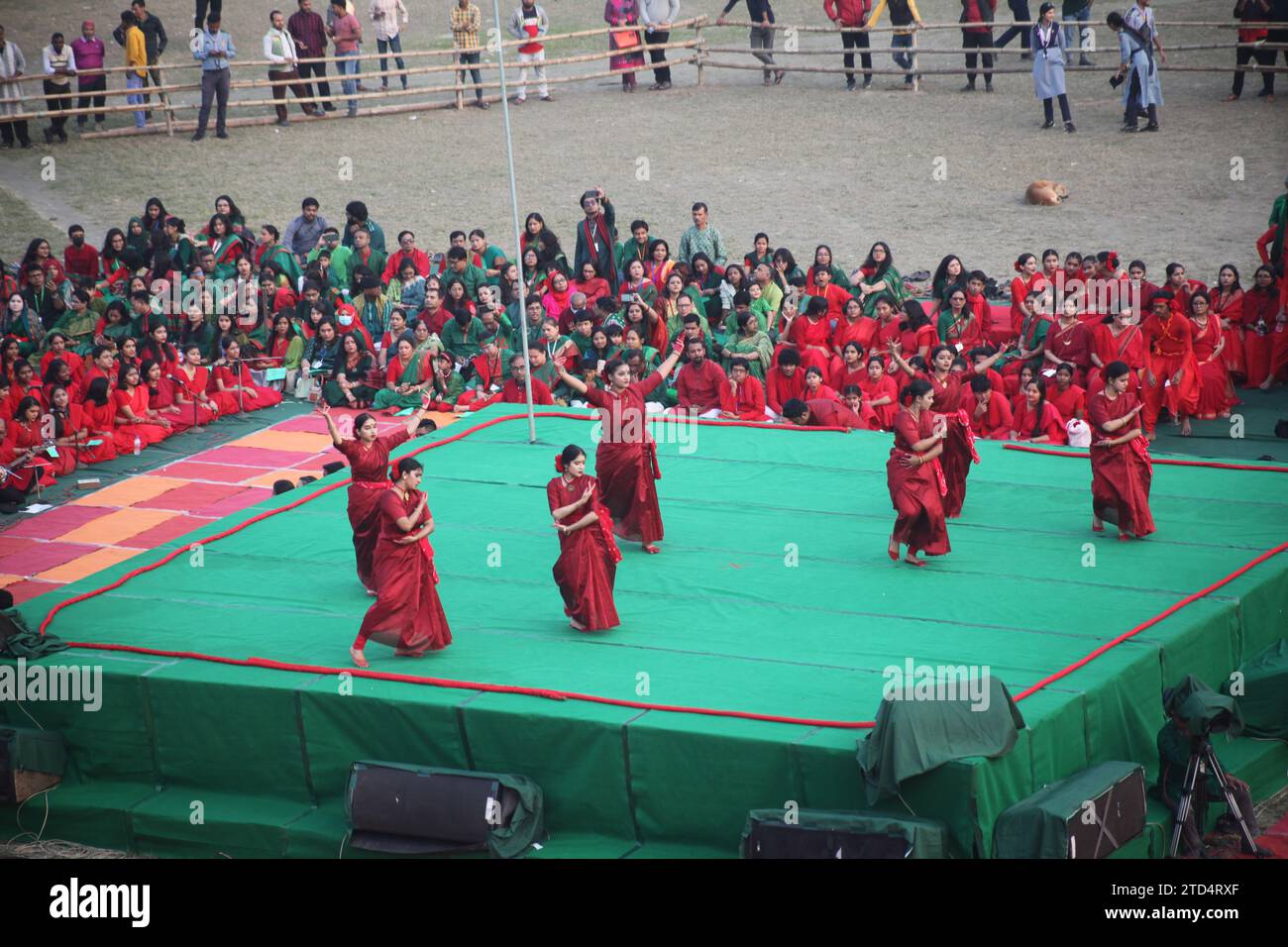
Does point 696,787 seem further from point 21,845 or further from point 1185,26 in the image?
point 1185,26

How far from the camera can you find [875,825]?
24.1ft

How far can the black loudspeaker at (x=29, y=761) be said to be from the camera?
28.8ft

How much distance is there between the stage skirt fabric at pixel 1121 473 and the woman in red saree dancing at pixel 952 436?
76 centimetres

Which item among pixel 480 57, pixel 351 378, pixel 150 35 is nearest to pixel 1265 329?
pixel 351 378

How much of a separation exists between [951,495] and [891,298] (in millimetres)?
3716

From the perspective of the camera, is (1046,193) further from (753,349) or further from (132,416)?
(132,416)

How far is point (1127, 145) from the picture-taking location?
63.9 ft

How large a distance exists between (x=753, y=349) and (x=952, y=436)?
3593mm

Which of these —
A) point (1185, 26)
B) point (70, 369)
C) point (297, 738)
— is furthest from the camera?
point (1185, 26)

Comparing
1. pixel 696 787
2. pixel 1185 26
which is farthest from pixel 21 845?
pixel 1185 26

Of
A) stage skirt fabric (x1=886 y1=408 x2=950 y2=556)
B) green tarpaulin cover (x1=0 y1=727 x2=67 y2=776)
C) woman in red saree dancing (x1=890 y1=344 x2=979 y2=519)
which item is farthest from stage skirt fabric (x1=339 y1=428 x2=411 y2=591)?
woman in red saree dancing (x1=890 y1=344 x2=979 y2=519)

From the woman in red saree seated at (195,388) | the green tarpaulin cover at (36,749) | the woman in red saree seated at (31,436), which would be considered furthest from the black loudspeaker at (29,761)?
the woman in red saree seated at (195,388)

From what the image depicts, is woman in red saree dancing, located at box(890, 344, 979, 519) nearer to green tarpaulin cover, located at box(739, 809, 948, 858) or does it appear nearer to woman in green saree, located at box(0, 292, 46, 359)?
green tarpaulin cover, located at box(739, 809, 948, 858)

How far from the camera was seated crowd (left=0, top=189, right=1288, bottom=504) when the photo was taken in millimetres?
12992
